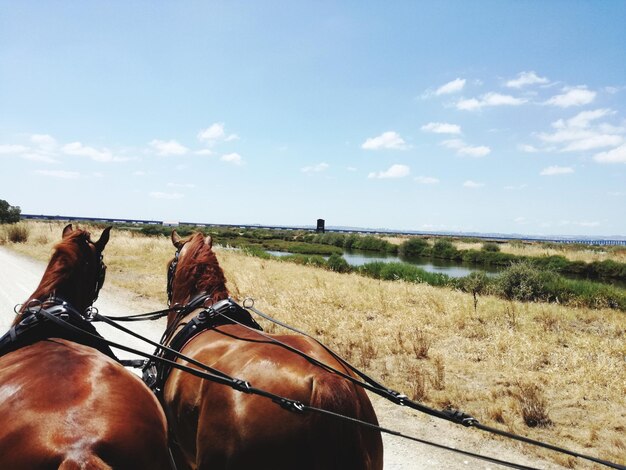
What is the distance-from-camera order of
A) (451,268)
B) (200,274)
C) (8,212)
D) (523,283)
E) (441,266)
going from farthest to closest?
(8,212), (441,266), (451,268), (523,283), (200,274)

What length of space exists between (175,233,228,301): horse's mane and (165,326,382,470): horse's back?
1.47 m

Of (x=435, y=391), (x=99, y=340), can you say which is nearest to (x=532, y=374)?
(x=435, y=391)

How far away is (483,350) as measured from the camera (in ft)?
26.1

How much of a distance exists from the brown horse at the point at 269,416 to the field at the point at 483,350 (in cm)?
344

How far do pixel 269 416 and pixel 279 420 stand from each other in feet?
0.20

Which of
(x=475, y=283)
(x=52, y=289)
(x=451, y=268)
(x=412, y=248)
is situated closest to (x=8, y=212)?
(x=412, y=248)

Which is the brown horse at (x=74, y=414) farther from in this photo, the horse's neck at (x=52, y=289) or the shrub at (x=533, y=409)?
the shrub at (x=533, y=409)

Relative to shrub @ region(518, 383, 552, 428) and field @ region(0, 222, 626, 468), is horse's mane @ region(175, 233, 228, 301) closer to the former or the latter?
field @ region(0, 222, 626, 468)

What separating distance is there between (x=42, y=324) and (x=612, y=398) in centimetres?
693

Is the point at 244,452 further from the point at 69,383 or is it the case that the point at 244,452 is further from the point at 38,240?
the point at 38,240

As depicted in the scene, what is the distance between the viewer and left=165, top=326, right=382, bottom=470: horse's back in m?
2.18

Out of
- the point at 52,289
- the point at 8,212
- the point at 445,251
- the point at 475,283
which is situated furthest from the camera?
the point at 8,212

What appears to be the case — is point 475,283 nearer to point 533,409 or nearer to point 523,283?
point 523,283

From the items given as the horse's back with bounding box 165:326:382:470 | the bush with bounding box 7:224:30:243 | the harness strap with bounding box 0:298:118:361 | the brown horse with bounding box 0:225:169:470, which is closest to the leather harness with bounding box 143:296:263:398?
the harness strap with bounding box 0:298:118:361
